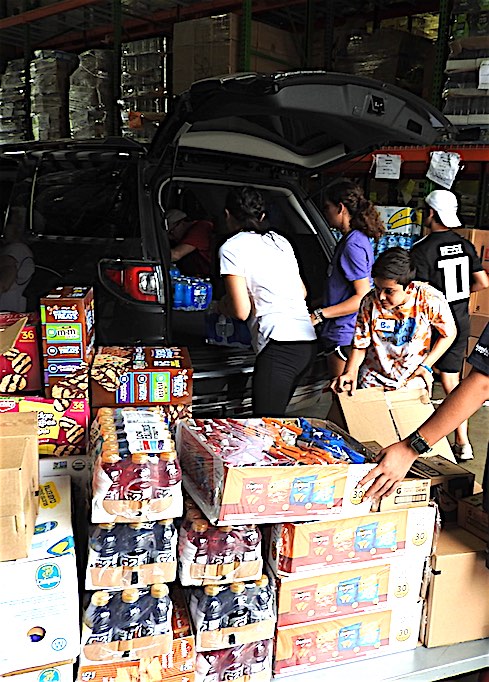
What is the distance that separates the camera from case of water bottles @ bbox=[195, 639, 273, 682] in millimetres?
1491

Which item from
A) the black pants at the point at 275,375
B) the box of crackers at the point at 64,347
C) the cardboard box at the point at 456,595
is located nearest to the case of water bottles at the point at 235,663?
the cardboard box at the point at 456,595

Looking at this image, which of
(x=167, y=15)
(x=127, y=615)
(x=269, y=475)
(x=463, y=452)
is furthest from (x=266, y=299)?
(x=167, y=15)

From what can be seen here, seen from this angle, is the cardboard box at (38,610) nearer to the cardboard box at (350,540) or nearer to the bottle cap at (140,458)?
the bottle cap at (140,458)

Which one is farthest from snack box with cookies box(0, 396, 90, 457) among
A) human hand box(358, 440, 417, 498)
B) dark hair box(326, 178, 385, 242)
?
dark hair box(326, 178, 385, 242)

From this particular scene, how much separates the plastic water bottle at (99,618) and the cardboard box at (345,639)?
415mm

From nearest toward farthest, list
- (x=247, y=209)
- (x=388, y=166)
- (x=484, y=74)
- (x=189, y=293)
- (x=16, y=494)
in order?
1. (x=16, y=494)
2. (x=247, y=209)
3. (x=189, y=293)
4. (x=484, y=74)
5. (x=388, y=166)

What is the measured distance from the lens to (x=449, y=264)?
11.8ft

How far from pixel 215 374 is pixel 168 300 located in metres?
0.37

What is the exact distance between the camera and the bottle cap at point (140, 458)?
1.40m

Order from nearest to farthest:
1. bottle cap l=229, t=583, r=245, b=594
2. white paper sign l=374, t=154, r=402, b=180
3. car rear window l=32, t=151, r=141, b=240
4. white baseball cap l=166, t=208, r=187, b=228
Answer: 1. bottle cap l=229, t=583, r=245, b=594
2. car rear window l=32, t=151, r=141, b=240
3. white baseball cap l=166, t=208, r=187, b=228
4. white paper sign l=374, t=154, r=402, b=180

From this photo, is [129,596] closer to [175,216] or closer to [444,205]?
[175,216]

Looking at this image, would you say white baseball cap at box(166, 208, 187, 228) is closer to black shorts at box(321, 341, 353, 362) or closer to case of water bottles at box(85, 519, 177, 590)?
black shorts at box(321, 341, 353, 362)

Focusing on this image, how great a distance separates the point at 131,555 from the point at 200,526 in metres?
0.16

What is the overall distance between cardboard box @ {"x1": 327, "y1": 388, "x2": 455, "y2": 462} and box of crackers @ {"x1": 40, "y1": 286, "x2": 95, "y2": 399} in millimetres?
914
